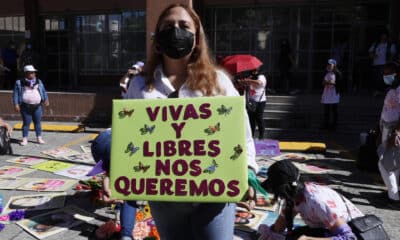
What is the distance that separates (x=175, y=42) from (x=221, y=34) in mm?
13893

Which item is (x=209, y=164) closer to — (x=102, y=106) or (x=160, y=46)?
(x=160, y=46)

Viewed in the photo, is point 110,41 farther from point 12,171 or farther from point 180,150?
point 180,150

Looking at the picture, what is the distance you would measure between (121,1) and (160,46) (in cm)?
1503

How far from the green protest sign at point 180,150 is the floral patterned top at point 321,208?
133 cm

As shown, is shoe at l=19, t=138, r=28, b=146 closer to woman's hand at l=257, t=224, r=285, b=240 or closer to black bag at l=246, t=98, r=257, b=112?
black bag at l=246, t=98, r=257, b=112

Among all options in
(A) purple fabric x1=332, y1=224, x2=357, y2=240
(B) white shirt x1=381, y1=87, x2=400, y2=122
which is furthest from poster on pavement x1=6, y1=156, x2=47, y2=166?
(A) purple fabric x1=332, y1=224, x2=357, y2=240

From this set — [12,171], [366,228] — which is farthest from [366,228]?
[12,171]

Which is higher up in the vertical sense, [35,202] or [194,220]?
[194,220]

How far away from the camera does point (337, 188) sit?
5.84 m

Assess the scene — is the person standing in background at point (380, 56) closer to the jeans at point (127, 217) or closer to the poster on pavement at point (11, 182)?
the poster on pavement at point (11, 182)

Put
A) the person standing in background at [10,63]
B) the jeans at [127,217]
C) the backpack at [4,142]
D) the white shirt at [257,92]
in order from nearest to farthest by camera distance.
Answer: the jeans at [127,217] → the backpack at [4,142] → the white shirt at [257,92] → the person standing in background at [10,63]

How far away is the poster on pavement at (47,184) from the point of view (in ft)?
18.7

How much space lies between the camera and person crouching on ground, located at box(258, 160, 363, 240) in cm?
290

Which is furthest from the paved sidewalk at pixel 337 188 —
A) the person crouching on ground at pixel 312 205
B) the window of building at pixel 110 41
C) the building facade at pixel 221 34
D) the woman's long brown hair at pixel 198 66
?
the window of building at pixel 110 41
